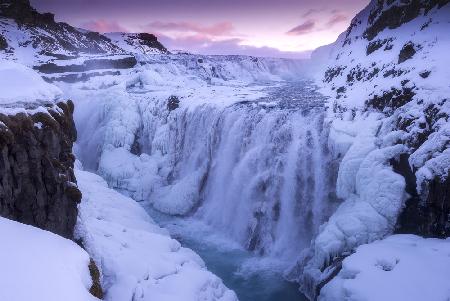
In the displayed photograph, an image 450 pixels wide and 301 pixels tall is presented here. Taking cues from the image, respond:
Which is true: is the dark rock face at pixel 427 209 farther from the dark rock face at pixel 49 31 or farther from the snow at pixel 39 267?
the dark rock face at pixel 49 31

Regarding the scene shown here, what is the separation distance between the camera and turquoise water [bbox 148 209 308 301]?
38.3 feet

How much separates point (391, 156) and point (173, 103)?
577 inches

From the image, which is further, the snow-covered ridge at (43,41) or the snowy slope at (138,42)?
the snowy slope at (138,42)

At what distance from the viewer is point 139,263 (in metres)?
9.28

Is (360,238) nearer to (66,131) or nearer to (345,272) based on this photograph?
(345,272)

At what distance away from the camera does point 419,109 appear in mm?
11289

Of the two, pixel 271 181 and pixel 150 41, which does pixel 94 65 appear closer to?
pixel 271 181

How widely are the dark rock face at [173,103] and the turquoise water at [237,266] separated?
8273 millimetres

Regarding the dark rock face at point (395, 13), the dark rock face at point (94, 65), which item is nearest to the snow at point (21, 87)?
the dark rock face at point (395, 13)

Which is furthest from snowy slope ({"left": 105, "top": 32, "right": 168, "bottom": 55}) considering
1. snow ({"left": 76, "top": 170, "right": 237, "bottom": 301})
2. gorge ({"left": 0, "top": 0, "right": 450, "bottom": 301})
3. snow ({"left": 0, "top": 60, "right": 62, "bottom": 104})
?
snow ({"left": 0, "top": 60, "right": 62, "bottom": 104})

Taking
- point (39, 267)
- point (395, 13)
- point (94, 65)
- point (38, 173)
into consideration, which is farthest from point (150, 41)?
point (39, 267)

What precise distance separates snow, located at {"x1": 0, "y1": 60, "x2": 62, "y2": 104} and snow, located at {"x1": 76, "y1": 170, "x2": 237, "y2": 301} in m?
2.57

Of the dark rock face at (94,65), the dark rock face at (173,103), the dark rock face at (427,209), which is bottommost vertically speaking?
the dark rock face at (427,209)

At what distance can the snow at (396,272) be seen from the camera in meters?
7.87
